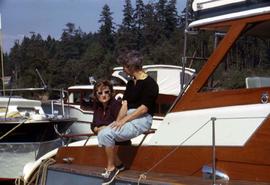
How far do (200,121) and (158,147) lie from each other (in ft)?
1.80

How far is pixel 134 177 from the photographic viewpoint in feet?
17.9

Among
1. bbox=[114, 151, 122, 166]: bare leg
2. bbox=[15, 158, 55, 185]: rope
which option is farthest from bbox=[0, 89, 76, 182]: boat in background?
bbox=[114, 151, 122, 166]: bare leg

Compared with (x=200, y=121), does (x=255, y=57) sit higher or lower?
higher

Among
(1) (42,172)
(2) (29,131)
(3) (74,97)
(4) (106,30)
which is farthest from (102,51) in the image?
(1) (42,172)

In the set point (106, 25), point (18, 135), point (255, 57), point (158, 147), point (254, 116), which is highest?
point (106, 25)

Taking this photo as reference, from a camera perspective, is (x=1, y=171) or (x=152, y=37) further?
(x=152, y=37)

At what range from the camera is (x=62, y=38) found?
5581 inches

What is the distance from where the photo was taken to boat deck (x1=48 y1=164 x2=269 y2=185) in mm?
4883

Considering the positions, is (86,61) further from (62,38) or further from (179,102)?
(179,102)

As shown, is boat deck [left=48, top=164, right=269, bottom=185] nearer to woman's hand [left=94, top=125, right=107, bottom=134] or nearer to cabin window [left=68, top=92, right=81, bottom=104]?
woman's hand [left=94, top=125, right=107, bottom=134]

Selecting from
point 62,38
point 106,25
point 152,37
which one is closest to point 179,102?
point 152,37

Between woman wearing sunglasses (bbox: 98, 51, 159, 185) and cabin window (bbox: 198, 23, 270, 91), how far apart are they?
1.93ft

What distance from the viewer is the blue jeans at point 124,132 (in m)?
5.67

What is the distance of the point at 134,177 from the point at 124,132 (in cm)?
47
